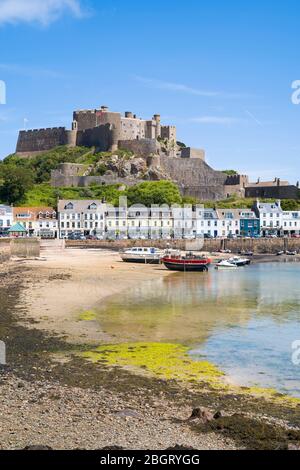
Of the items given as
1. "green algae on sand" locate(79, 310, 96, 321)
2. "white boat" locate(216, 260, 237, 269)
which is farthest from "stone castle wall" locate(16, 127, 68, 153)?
"green algae on sand" locate(79, 310, 96, 321)

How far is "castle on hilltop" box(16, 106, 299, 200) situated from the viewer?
86.6 metres

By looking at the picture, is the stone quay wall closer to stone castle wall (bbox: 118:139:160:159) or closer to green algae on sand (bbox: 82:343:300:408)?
green algae on sand (bbox: 82:343:300:408)

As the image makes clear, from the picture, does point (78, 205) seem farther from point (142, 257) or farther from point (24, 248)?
point (142, 257)

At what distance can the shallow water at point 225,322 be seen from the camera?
1425 centimetres

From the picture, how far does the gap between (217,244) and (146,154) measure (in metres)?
28.9

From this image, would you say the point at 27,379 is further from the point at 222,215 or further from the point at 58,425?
the point at 222,215

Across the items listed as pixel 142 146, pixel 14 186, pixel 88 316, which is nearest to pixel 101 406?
pixel 88 316

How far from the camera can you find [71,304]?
76.9ft

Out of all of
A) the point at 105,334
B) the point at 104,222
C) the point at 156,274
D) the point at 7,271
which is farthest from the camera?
the point at 104,222

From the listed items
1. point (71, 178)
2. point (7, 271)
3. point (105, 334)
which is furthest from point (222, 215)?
point (105, 334)

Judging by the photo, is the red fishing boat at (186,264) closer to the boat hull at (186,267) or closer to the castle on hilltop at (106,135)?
the boat hull at (186,267)

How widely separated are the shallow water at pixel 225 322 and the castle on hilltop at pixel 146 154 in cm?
5347

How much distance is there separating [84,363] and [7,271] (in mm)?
22517

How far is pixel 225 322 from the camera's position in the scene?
20.2 meters
